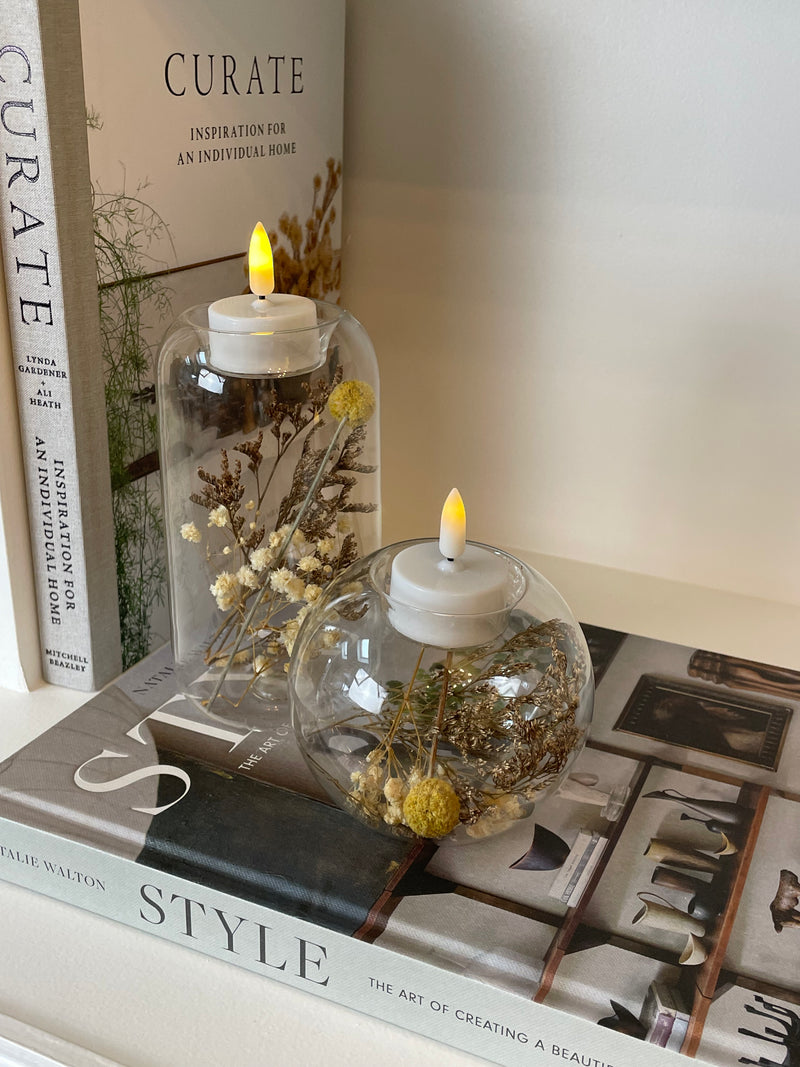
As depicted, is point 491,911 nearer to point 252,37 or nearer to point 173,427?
point 173,427

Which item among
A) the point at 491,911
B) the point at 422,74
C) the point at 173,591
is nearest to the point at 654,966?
the point at 491,911

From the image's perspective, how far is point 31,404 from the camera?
0.56 metres

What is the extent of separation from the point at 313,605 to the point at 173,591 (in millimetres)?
130

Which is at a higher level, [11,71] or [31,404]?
[11,71]

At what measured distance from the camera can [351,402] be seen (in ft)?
1.76

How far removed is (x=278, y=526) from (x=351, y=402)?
81mm

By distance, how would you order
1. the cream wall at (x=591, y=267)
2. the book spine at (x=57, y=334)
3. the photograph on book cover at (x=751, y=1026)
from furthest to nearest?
the cream wall at (x=591, y=267), the book spine at (x=57, y=334), the photograph on book cover at (x=751, y=1026)

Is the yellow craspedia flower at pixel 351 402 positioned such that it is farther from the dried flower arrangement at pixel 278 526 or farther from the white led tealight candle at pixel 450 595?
the white led tealight candle at pixel 450 595

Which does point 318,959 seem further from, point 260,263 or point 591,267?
point 591,267

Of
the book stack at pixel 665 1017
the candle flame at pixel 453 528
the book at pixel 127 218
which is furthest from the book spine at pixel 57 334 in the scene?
the book stack at pixel 665 1017

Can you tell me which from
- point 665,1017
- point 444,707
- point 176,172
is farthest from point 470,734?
point 176,172

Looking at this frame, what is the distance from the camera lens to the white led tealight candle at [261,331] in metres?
0.52

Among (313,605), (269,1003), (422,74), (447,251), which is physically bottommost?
(269,1003)

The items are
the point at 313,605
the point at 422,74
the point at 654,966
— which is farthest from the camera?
the point at 422,74
